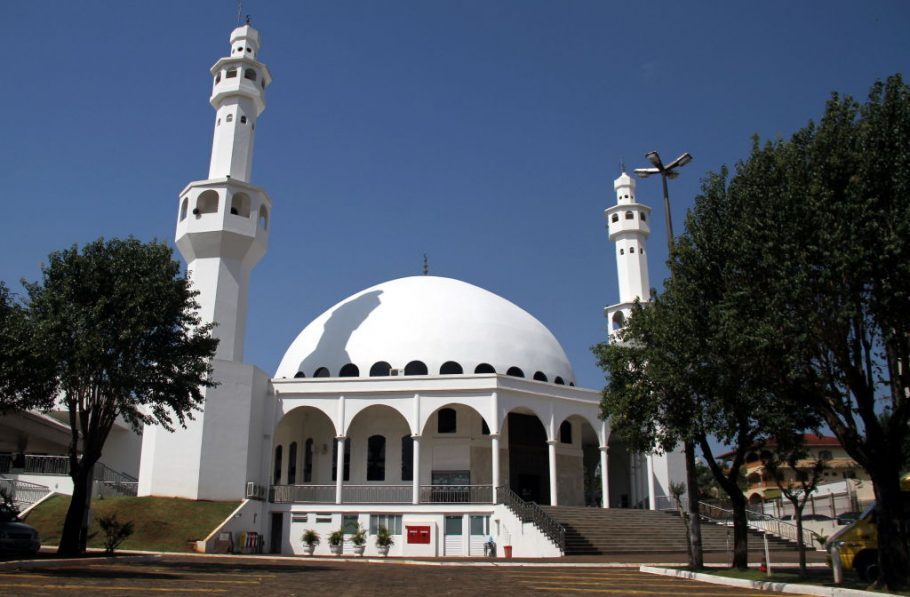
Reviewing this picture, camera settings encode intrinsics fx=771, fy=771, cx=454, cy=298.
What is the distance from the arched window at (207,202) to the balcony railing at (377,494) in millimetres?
12672

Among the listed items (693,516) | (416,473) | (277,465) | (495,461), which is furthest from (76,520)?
(277,465)

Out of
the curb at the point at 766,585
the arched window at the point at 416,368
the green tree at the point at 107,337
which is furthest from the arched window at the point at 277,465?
the curb at the point at 766,585

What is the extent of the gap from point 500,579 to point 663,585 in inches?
139

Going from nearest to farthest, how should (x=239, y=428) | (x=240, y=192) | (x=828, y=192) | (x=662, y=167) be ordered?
1. (x=828, y=192)
2. (x=662, y=167)
3. (x=239, y=428)
4. (x=240, y=192)

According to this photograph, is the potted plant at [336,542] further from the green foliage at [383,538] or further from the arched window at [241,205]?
the arched window at [241,205]

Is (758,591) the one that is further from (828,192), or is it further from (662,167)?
(662,167)

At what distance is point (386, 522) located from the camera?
31.5 meters

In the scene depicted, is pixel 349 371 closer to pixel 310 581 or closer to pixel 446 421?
pixel 446 421

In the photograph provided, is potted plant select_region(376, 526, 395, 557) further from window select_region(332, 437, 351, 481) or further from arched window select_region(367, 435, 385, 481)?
window select_region(332, 437, 351, 481)

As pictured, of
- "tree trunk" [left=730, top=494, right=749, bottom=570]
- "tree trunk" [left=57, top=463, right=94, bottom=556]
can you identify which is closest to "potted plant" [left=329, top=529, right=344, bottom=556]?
"tree trunk" [left=57, top=463, right=94, bottom=556]

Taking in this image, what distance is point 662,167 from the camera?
21.1 m

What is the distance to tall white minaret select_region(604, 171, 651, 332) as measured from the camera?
146 feet

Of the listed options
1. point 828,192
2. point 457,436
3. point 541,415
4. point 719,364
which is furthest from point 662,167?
point 457,436

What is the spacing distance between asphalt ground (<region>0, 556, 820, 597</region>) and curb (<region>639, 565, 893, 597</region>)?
50 cm
